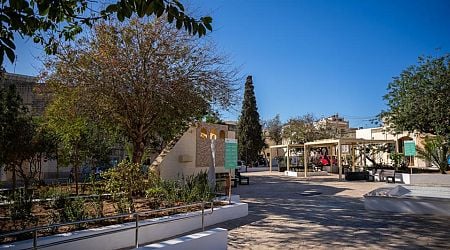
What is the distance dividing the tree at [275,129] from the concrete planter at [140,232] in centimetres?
4244

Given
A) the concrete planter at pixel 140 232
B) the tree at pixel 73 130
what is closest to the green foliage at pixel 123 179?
the concrete planter at pixel 140 232

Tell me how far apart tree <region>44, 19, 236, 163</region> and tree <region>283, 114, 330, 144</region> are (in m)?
27.8

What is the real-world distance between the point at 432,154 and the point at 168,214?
59.2 feet

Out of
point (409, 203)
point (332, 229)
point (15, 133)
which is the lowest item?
point (332, 229)

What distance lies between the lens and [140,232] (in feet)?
22.3

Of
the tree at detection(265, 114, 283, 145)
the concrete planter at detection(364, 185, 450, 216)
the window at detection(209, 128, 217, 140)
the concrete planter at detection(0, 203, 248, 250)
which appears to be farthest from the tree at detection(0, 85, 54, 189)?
the tree at detection(265, 114, 283, 145)

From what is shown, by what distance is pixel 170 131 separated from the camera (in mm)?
13805

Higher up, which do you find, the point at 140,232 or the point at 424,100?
the point at 424,100

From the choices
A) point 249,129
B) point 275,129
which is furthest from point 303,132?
point 275,129

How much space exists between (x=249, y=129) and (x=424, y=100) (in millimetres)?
26819

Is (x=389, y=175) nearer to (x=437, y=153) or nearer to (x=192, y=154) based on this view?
(x=437, y=153)

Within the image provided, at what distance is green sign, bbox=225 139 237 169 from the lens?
978cm

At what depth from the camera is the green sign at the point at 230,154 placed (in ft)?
32.1

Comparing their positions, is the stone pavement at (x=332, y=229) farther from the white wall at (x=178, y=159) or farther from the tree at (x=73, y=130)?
the tree at (x=73, y=130)
